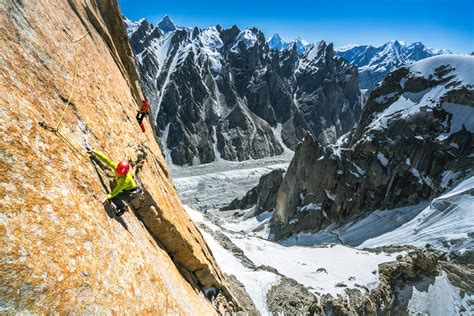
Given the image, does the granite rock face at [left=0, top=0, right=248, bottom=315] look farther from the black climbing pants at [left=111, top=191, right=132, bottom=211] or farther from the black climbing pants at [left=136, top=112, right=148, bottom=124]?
the black climbing pants at [left=136, top=112, right=148, bottom=124]

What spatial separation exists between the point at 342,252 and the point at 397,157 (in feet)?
113

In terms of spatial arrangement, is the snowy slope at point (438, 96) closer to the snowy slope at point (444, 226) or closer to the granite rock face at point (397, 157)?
the granite rock face at point (397, 157)

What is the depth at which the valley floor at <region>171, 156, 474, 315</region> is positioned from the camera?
27984mm

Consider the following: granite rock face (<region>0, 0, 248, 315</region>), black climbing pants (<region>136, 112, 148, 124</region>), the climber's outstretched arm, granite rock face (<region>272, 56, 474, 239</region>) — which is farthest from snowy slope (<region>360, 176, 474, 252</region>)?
the climber's outstretched arm

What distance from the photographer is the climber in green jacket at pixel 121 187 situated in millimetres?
9797

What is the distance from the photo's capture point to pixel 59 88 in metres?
10.6

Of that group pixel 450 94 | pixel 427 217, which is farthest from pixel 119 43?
pixel 450 94

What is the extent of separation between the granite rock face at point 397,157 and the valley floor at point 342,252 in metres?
3.65

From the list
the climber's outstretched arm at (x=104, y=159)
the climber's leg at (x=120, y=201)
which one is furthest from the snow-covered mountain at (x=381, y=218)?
the climber's outstretched arm at (x=104, y=159)

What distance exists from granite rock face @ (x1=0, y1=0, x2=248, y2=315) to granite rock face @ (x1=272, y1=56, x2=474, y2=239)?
5757 cm

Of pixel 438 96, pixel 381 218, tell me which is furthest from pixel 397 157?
pixel 438 96

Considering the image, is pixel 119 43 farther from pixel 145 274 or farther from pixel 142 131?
pixel 145 274

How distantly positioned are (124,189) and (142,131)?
25.8ft

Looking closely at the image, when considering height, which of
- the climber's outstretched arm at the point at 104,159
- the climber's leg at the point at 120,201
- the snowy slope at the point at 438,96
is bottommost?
the snowy slope at the point at 438,96
